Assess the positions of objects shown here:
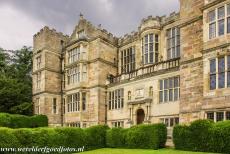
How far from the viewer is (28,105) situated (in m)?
41.4

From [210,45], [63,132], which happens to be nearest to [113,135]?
[63,132]

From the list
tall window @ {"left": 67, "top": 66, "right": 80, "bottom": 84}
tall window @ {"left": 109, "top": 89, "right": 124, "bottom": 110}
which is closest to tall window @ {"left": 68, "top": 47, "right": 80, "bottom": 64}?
tall window @ {"left": 67, "top": 66, "right": 80, "bottom": 84}

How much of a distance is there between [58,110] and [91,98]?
7.17 m

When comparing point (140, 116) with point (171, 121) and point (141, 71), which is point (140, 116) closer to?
point (141, 71)

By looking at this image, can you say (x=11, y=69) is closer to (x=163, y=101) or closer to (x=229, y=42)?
(x=163, y=101)

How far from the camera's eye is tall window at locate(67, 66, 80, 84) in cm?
3759

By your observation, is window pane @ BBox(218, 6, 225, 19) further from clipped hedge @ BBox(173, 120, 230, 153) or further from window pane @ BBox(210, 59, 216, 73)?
clipped hedge @ BBox(173, 120, 230, 153)

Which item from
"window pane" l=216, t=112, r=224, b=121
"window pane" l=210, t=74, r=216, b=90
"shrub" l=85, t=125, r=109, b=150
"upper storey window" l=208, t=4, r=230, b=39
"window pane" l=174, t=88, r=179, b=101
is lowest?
"shrub" l=85, t=125, r=109, b=150

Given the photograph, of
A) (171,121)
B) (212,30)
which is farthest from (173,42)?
(212,30)

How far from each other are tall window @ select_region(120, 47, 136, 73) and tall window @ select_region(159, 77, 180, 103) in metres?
7.45

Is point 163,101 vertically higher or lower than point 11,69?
lower

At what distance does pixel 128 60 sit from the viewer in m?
36.8

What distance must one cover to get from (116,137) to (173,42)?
421 inches

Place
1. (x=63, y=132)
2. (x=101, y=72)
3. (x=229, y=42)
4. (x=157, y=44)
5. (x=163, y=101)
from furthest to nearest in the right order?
(x=101, y=72) → (x=157, y=44) → (x=163, y=101) → (x=63, y=132) → (x=229, y=42)
